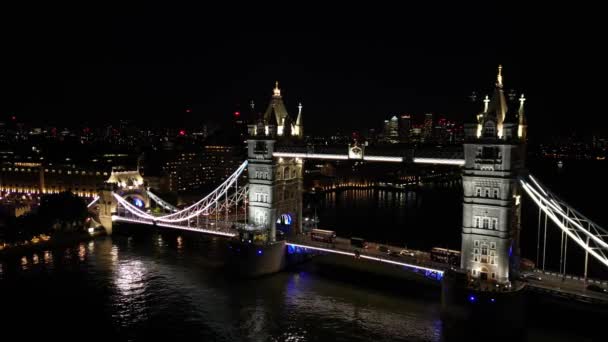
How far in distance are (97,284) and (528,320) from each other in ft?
93.6

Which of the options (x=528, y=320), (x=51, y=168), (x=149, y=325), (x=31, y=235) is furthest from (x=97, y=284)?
(x=51, y=168)

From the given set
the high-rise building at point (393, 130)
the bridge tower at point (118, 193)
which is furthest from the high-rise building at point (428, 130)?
the bridge tower at point (118, 193)

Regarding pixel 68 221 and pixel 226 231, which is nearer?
pixel 226 231

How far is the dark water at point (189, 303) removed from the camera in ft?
94.9

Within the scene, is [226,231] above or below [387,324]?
above

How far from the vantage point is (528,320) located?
1197 inches

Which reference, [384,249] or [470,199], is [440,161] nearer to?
[470,199]

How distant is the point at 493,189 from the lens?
29.4 metres

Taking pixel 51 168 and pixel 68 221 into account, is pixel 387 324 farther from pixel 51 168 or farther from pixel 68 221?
pixel 51 168

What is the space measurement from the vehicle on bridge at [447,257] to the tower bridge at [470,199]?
2.47 ft

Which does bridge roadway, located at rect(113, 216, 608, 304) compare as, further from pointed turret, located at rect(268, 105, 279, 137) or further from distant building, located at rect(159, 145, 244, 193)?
distant building, located at rect(159, 145, 244, 193)

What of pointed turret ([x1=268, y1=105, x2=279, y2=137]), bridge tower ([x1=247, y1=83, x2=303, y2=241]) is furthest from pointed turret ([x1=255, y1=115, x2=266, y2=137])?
pointed turret ([x1=268, y1=105, x2=279, y2=137])

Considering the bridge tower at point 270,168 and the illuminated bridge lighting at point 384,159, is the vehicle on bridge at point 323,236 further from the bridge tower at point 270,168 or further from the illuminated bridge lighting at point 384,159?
the illuminated bridge lighting at point 384,159

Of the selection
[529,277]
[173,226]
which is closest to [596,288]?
[529,277]
